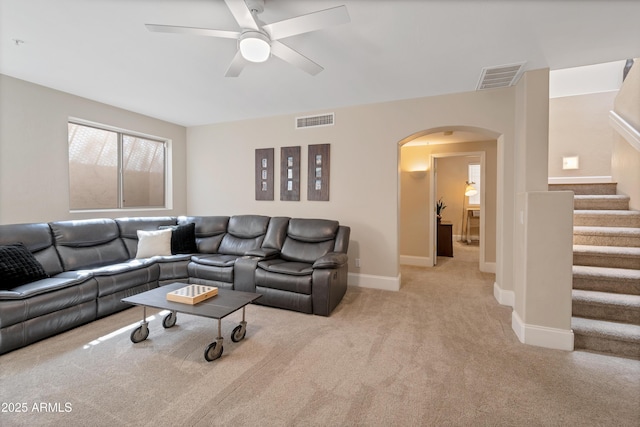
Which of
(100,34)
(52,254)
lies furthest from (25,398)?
(100,34)

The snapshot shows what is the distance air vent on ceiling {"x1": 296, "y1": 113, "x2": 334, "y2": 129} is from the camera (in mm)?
4125

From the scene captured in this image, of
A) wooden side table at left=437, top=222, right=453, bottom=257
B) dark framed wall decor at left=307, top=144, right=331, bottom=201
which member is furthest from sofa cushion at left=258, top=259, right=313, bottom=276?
wooden side table at left=437, top=222, right=453, bottom=257

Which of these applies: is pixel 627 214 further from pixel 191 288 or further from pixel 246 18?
pixel 191 288

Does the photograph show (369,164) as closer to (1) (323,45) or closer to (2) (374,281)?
(2) (374,281)

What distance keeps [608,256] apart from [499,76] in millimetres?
2208

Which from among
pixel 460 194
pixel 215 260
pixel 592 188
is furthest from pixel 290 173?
pixel 460 194

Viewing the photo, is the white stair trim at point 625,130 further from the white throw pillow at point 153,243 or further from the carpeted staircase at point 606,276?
the white throw pillow at point 153,243

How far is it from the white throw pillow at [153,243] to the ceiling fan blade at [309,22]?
314 cm

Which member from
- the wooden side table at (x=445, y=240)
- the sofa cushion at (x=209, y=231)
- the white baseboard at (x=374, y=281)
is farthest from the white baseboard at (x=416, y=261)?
the sofa cushion at (x=209, y=231)

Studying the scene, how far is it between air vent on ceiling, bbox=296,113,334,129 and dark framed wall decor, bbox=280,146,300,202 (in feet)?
1.22

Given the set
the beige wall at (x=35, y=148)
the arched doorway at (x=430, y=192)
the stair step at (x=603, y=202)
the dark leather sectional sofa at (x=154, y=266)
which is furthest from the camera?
the arched doorway at (x=430, y=192)

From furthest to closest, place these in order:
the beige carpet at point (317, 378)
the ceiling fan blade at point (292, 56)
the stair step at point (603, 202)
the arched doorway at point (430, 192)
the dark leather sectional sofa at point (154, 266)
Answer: the arched doorway at point (430, 192) → the stair step at point (603, 202) → the dark leather sectional sofa at point (154, 266) → the ceiling fan blade at point (292, 56) → the beige carpet at point (317, 378)

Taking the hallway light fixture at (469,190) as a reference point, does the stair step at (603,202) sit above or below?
below

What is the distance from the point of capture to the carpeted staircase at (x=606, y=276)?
2268 millimetres
